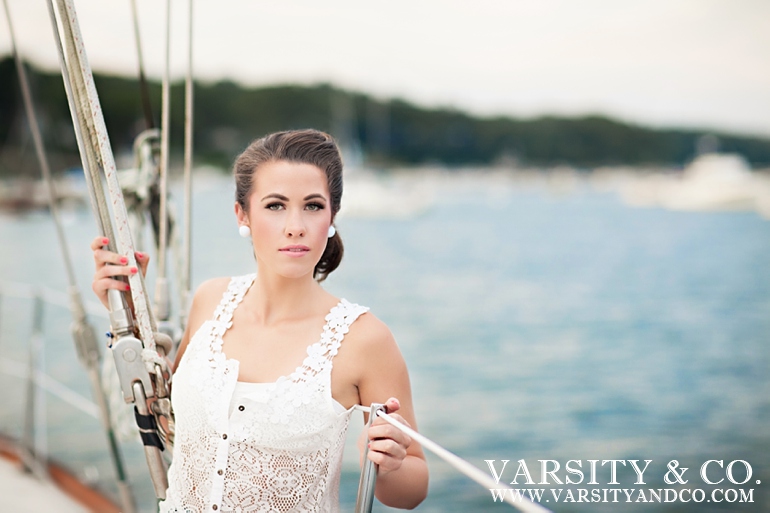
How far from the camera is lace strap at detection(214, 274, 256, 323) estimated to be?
5.31ft

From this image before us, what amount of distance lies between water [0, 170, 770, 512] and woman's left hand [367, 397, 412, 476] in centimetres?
112

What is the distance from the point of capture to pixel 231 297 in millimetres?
1670

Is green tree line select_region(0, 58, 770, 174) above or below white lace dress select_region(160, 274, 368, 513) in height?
above

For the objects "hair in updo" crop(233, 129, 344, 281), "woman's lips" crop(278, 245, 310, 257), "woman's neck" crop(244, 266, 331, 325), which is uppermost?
"hair in updo" crop(233, 129, 344, 281)

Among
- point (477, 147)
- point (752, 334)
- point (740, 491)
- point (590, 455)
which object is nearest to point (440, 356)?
point (590, 455)

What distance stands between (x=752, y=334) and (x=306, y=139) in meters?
24.3

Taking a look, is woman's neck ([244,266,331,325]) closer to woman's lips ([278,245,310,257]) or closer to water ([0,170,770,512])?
woman's lips ([278,245,310,257])

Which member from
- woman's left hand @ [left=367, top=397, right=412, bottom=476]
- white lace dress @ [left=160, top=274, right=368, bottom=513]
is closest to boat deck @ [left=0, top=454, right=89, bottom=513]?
white lace dress @ [left=160, top=274, right=368, bottom=513]

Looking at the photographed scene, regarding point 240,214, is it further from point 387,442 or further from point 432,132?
point 432,132

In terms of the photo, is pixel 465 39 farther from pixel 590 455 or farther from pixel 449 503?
pixel 449 503

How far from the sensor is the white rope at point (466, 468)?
1051 millimetres

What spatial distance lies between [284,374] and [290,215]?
1.07 feet

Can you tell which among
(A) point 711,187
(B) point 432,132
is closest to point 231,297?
(B) point 432,132

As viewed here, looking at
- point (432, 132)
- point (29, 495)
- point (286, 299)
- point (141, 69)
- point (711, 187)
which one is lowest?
point (29, 495)
